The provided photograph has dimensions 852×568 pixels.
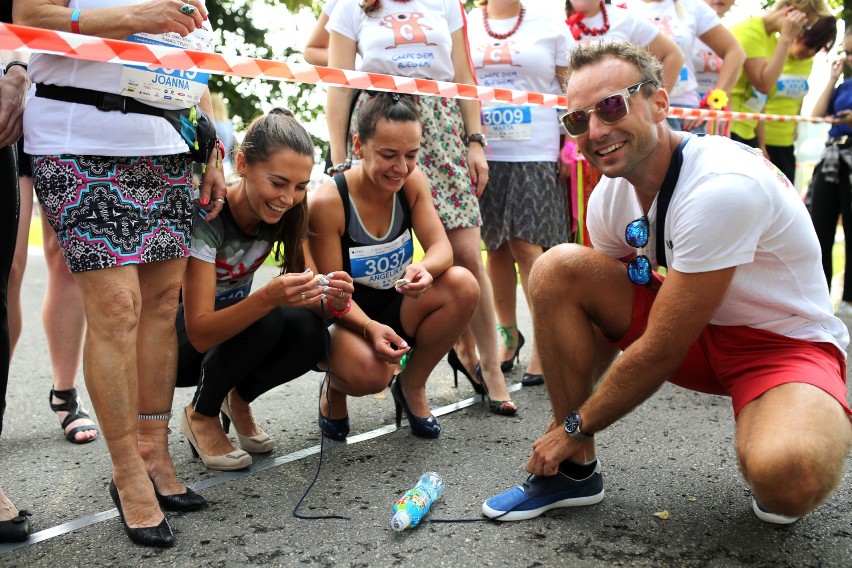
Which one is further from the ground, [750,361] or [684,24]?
[684,24]

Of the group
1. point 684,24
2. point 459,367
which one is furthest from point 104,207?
point 684,24

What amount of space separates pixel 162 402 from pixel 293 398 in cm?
143

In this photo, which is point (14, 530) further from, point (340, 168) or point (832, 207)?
point (832, 207)

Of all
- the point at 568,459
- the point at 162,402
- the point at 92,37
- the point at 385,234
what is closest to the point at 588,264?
the point at 568,459

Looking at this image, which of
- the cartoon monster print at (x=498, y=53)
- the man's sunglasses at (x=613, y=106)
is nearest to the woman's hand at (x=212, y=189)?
the man's sunglasses at (x=613, y=106)

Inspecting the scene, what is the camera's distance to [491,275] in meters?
4.36

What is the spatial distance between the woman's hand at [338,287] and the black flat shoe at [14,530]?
1.11 m

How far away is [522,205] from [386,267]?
3.65ft

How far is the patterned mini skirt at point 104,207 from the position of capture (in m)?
2.17

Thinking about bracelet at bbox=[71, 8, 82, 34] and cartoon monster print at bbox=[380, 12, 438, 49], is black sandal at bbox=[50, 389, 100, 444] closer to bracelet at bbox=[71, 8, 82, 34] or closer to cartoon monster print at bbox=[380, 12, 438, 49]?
bracelet at bbox=[71, 8, 82, 34]

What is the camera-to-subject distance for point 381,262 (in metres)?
3.23

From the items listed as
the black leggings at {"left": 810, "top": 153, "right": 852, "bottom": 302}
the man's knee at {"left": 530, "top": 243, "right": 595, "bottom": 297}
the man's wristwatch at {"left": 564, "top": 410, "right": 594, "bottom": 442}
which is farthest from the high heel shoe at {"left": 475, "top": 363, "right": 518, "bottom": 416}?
the black leggings at {"left": 810, "top": 153, "right": 852, "bottom": 302}

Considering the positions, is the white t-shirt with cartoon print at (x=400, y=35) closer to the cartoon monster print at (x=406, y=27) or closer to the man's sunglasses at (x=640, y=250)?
the cartoon monster print at (x=406, y=27)

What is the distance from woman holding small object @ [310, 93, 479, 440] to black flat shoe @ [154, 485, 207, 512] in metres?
0.71
